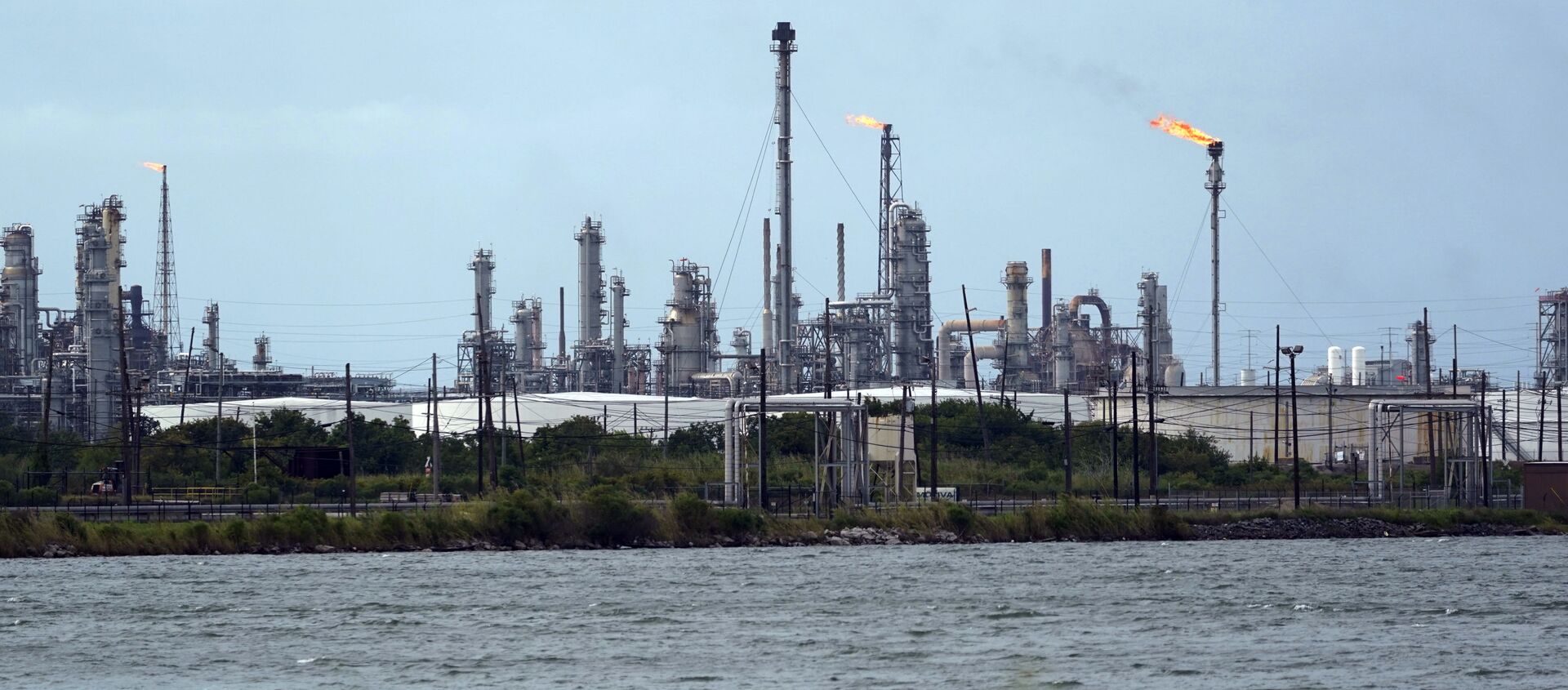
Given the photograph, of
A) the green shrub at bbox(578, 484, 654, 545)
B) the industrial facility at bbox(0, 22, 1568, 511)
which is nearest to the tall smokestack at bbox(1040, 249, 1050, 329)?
the industrial facility at bbox(0, 22, 1568, 511)

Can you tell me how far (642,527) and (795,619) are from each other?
18285 millimetres

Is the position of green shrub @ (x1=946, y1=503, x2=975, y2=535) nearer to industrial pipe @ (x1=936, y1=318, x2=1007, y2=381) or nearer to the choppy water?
the choppy water

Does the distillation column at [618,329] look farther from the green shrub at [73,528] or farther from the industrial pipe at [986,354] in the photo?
the green shrub at [73,528]

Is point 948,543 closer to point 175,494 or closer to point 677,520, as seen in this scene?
point 677,520

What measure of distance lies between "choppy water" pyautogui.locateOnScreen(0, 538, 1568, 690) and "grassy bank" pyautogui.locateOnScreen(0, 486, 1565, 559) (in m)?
1.20

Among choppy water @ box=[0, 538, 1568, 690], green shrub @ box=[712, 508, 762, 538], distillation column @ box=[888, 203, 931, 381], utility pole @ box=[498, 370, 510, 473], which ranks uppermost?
distillation column @ box=[888, 203, 931, 381]

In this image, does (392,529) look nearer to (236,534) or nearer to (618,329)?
(236,534)

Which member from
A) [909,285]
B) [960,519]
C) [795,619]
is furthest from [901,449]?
[909,285]

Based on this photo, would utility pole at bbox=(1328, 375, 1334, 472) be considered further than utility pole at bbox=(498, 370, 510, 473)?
Yes

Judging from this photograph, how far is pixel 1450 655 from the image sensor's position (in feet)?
107

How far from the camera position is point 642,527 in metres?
55.8

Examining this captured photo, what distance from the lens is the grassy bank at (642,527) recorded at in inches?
2058

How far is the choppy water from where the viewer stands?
31.2 meters

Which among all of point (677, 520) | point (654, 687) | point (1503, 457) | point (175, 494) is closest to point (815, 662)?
point (654, 687)
